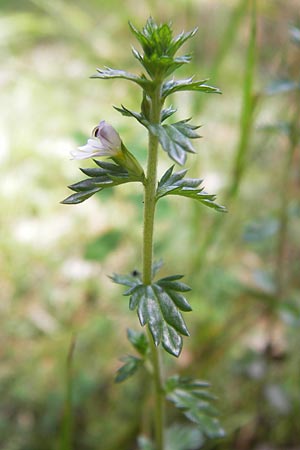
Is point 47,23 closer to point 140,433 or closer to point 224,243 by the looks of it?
point 224,243

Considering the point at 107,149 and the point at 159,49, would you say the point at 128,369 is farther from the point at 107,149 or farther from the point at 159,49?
the point at 159,49

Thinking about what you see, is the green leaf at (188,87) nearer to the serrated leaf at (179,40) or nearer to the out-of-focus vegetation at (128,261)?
the serrated leaf at (179,40)

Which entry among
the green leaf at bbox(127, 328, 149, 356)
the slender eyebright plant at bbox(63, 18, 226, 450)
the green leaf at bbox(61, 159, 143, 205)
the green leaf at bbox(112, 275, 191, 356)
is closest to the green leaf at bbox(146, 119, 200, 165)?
the slender eyebright plant at bbox(63, 18, 226, 450)

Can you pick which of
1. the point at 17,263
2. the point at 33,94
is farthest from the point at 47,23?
the point at 17,263

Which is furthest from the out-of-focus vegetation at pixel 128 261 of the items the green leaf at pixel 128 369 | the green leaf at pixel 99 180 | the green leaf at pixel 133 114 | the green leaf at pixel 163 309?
the green leaf at pixel 133 114

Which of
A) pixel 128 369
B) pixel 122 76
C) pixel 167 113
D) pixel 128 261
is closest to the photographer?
pixel 122 76

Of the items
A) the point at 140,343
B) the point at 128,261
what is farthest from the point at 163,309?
the point at 128,261
